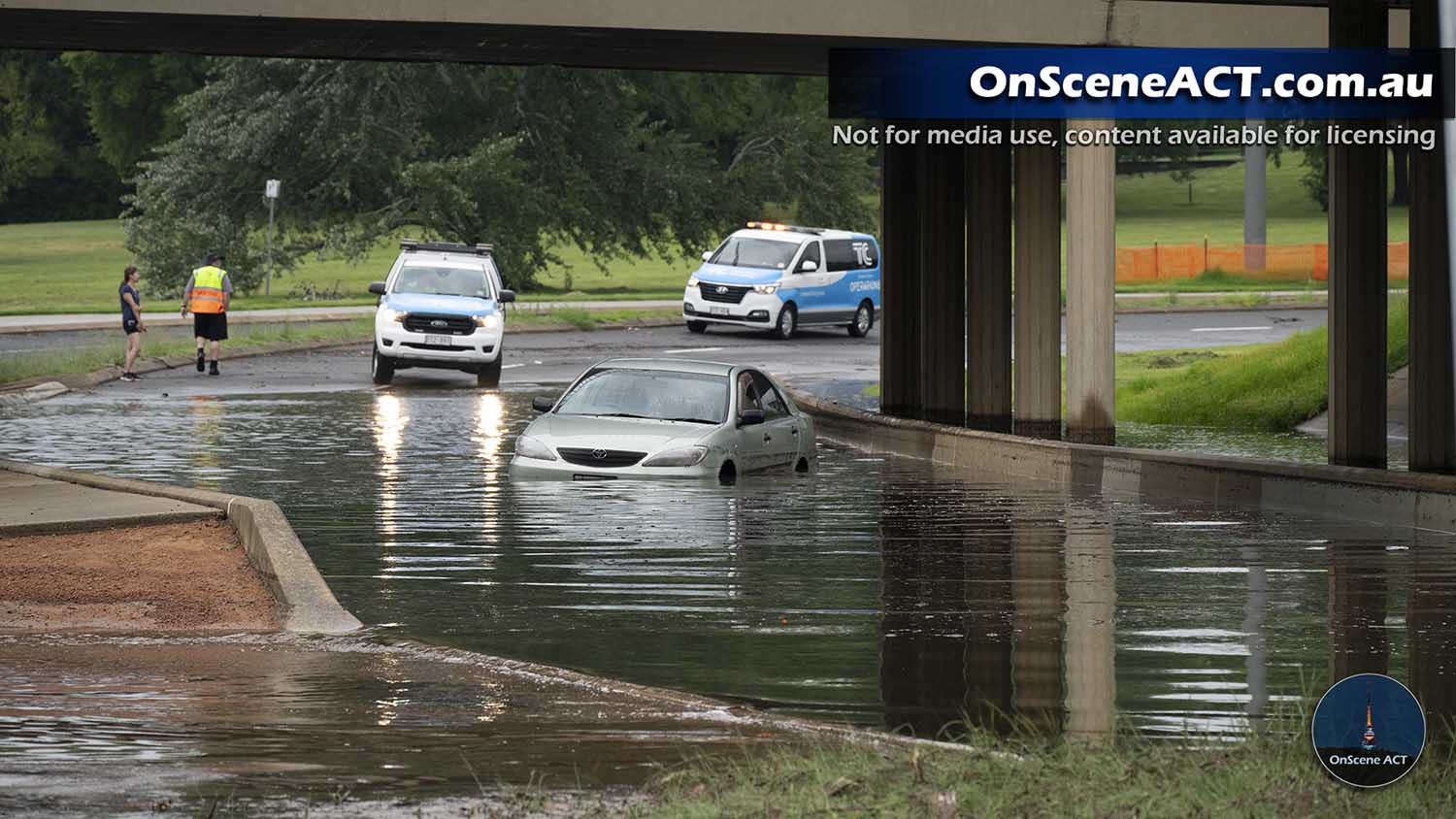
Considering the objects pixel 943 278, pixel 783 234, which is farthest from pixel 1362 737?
pixel 783 234

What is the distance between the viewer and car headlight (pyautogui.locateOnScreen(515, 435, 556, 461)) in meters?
20.2

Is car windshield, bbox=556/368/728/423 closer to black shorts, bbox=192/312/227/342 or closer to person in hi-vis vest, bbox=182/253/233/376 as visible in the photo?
person in hi-vis vest, bbox=182/253/233/376

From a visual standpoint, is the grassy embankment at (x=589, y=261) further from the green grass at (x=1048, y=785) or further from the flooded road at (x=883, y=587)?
the green grass at (x=1048, y=785)

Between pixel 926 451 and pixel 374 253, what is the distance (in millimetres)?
75629

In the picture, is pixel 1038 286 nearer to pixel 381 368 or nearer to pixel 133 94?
pixel 381 368

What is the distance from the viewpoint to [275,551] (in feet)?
46.8

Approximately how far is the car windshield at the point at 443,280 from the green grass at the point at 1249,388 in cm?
991

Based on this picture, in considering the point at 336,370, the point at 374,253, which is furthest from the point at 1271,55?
the point at 374,253

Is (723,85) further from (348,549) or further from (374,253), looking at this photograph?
(348,549)

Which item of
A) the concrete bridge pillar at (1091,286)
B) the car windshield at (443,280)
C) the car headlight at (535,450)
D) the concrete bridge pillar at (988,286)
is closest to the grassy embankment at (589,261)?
the car windshield at (443,280)

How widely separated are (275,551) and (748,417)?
7531 mm

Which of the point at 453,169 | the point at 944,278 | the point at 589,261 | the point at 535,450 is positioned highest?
the point at 453,169

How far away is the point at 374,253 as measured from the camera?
98000mm

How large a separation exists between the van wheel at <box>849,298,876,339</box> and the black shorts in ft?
55.7
